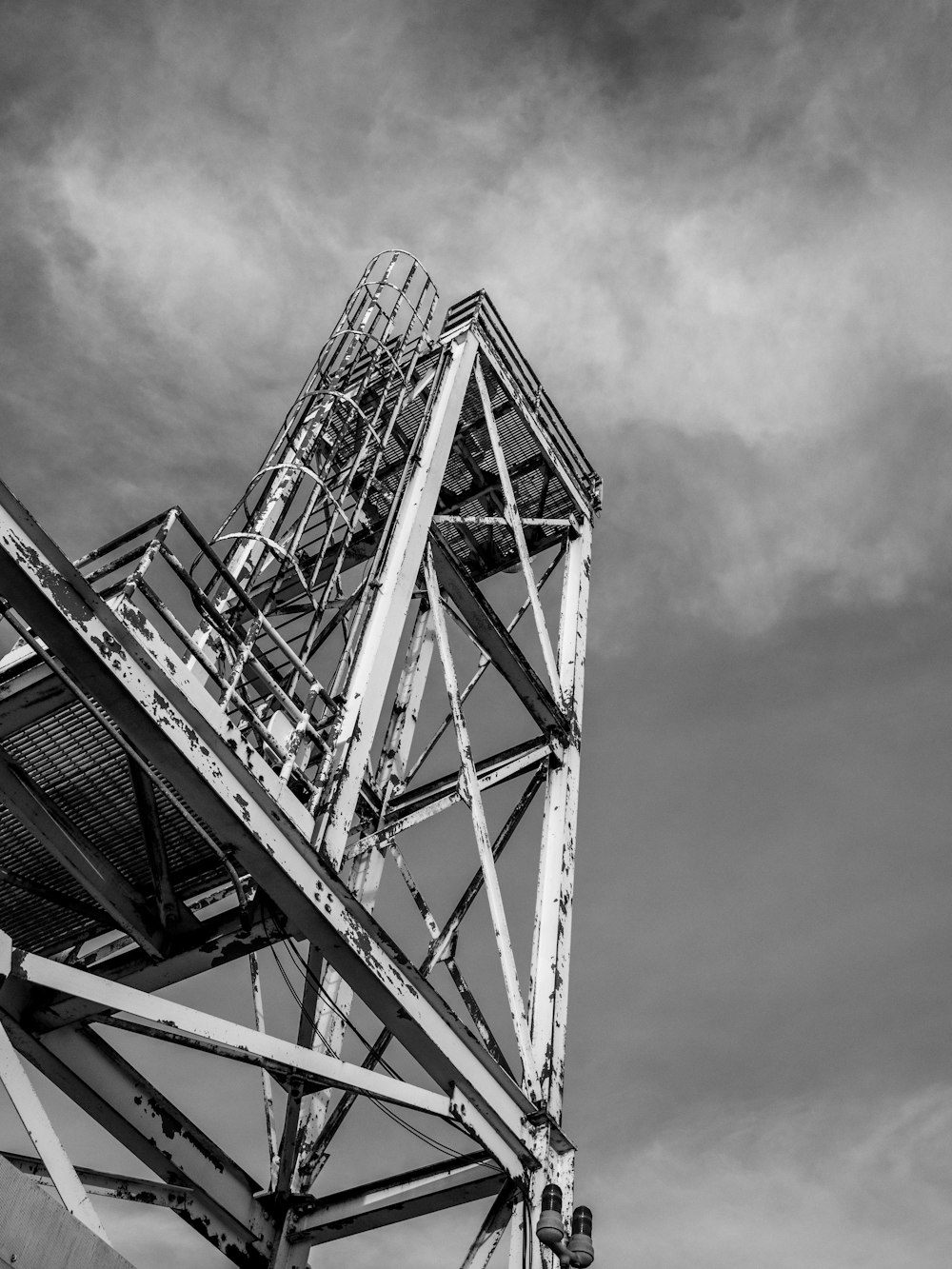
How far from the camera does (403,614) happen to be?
32.6ft

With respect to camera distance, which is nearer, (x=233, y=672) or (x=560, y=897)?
(x=233, y=672)

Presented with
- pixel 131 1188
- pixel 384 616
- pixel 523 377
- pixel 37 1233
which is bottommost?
pixel 37 1233

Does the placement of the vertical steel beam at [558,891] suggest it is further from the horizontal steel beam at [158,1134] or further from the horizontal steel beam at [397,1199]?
the horizontal steel beam at [158,1134]

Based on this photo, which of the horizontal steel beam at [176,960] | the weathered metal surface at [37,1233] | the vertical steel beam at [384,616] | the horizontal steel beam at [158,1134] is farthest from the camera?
the vertical steel beam at [384,616]

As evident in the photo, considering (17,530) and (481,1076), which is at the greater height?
(17,530)

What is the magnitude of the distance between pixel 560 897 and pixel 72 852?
4.47m

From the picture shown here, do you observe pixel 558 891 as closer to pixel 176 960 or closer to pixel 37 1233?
pixel 176 960

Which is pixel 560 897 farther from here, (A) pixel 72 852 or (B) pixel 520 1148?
(A) pixel 72 852

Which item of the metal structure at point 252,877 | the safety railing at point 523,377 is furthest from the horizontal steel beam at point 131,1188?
the safety railing at point 523,377

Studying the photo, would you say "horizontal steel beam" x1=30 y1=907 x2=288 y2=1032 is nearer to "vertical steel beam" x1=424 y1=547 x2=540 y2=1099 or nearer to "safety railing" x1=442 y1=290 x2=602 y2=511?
"vertical steel beam" x1=424 y1=547 x2=540 y2=1099

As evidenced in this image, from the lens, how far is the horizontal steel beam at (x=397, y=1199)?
844 centimetres

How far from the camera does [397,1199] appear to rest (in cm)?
863

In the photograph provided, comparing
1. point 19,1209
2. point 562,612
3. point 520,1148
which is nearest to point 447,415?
point 562,612

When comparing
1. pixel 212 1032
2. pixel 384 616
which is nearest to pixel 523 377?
pixel 384 616
